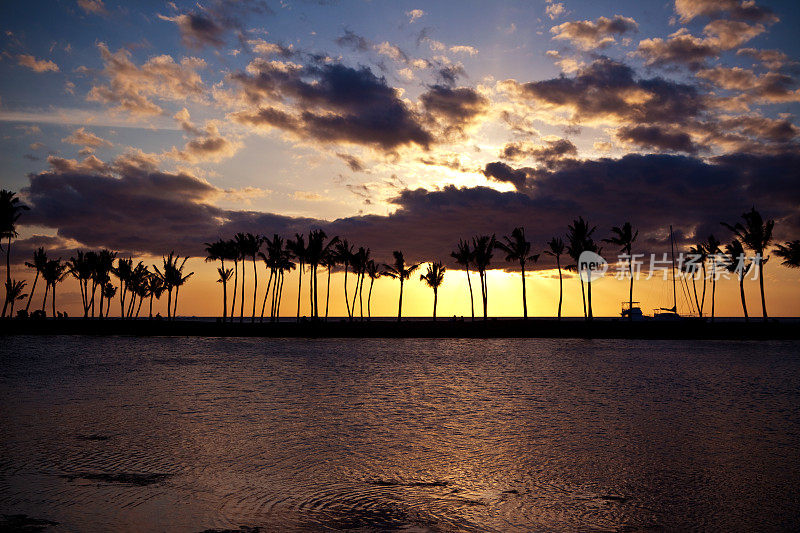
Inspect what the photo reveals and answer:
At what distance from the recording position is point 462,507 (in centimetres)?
960

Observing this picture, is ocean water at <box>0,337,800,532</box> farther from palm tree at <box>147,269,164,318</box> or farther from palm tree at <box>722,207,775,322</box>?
palm tree at <box>147,269,164,318</box>

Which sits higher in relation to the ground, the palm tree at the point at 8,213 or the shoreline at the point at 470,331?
the palm tree at the point at 8,213

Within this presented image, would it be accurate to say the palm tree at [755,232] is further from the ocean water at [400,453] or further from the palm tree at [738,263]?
the ocean water at [400,453]

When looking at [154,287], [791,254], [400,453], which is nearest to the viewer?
[400,453]

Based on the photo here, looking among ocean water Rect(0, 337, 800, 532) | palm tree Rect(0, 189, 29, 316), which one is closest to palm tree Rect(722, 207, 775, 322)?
ocean water Rect(0, 337, 800, 532)

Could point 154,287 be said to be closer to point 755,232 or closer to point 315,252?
point 315,252

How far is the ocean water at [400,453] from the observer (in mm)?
9227

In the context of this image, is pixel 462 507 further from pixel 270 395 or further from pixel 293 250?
pixel 293 250

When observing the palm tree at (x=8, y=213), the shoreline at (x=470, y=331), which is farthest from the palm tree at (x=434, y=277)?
the palm tree at (x=8, y=213)

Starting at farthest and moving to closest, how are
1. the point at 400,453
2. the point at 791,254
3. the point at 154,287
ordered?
the point at 154,287, the point at 791,254, the point at 400,453

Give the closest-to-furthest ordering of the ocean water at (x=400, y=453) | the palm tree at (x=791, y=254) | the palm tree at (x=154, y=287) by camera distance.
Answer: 1. the ocean water at (x=400, y=453)
2. the palm tree at (x=791, y=254)
3. the palm tree at (x=154, y=287)

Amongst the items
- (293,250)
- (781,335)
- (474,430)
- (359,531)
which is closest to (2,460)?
(359,531)

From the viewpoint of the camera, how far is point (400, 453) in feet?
45.7

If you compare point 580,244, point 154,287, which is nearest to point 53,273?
point 154,287
